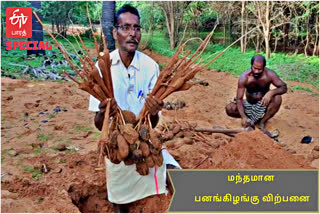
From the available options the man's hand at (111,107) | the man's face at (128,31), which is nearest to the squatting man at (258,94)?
the man's face at (128,31)

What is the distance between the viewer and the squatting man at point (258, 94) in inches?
131

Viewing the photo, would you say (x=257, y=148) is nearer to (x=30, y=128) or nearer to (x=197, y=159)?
(x=197, y=159)

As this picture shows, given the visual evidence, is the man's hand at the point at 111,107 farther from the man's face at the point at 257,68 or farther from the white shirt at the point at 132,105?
the man's face at the point at 257,68

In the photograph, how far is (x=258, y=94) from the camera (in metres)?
3.56

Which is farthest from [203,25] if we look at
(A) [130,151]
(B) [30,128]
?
(A) [130,151]

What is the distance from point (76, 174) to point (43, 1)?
4.68 m

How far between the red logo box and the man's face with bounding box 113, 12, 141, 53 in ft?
3.56

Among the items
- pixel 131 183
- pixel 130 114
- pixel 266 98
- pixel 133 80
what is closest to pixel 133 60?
pixel 133 80

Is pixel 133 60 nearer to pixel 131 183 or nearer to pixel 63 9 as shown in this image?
pixel 131 183

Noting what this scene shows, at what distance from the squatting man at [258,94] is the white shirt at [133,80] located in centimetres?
177

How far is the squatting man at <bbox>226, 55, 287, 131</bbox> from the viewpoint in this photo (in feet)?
10.9

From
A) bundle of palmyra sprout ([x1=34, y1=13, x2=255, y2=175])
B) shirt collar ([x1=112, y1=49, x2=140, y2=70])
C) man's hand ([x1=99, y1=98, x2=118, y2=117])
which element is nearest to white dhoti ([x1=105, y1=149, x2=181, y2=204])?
bundle of palmyra sprout ([x1=34, y1=13, x2=255, y2=175])

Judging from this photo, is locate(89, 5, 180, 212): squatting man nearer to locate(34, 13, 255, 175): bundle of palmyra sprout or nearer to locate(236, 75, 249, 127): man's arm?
locate(34, 13, 255, 175): bundle of palmyra sprout

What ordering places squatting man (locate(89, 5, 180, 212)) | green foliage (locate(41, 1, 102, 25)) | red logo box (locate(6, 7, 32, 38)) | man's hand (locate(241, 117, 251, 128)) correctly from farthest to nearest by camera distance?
green foliage (locate(41, 1, 102, 25)) < man's hand (locate(241, 117, 251, 128)) < red logo box (locate(6, 7, 32, 38)) < squatting man (locate(89, 5, 180, 212))
